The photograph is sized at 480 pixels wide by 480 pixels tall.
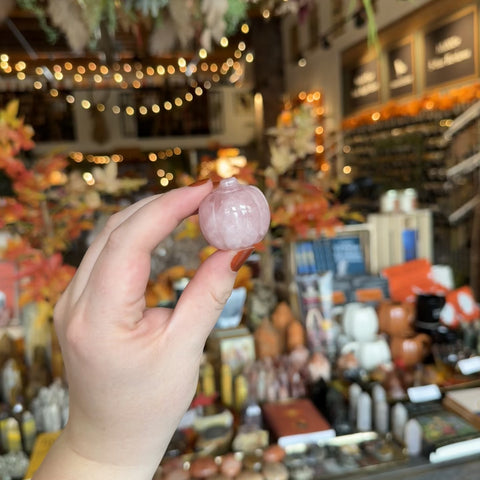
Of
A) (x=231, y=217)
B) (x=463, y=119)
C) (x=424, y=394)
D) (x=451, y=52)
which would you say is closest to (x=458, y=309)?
(x=424, y=394)

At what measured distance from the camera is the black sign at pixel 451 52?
5090mm

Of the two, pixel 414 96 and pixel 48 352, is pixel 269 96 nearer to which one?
pixel 414 96

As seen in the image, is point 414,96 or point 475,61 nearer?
point 475,61

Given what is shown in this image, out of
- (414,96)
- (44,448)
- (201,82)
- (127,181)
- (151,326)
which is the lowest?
(44,448)

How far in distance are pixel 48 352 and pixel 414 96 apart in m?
5.68

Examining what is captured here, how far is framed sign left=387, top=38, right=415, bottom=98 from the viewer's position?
6219 mm

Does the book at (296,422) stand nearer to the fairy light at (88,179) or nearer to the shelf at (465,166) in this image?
the fairy light at (88,179)

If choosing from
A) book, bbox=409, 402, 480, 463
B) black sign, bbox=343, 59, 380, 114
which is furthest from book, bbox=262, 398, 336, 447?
black sign, bbox=343, 59, 380, 114

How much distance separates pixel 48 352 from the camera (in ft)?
6.23

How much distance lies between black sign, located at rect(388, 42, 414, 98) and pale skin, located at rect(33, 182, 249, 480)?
253 inches

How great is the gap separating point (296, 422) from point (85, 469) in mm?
1198

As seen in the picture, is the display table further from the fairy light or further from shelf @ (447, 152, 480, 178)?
shelf @ (447, 152, 480, 178)

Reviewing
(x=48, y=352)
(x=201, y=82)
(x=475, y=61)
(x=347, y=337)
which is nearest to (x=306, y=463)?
(x=347, y=337)

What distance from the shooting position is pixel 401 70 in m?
6.45
